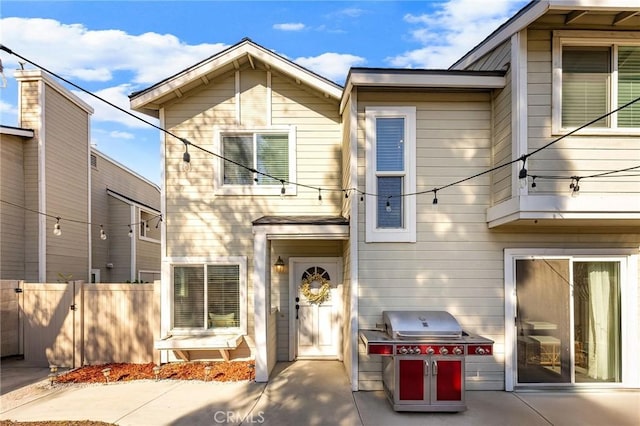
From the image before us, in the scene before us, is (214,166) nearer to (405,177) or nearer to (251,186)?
(251,186)

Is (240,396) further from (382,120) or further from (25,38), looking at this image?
(25,38)

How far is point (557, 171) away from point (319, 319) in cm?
466

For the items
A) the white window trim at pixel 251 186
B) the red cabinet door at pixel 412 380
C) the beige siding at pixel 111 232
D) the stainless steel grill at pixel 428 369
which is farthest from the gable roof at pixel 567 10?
the beige siding at pixel 111 232

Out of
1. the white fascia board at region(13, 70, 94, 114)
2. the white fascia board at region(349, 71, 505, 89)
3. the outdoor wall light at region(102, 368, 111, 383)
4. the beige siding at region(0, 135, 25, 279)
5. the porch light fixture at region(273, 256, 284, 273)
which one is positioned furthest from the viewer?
the white fascia board at region(13, 70, 94, 114)

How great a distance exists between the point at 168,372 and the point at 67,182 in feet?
22.6

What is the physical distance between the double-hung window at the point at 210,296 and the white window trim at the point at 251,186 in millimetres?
1311

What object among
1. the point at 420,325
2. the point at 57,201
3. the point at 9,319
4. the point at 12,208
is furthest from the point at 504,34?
the point at 12,208

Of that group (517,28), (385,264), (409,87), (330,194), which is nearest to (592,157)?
(517,28)

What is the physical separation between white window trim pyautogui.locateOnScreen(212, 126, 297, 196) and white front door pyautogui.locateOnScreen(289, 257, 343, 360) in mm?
1410

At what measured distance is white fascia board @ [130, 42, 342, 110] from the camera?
21.3ft

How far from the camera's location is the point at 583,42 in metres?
5.01

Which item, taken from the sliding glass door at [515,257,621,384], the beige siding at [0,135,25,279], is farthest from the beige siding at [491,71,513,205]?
the beige siding at [0,135,25,279]

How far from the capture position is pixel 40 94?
9.20 metres

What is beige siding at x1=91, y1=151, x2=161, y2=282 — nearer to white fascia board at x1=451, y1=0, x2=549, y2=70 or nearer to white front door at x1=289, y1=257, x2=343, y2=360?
white front door at x1=289, y1=257, x2=343, y2=360
